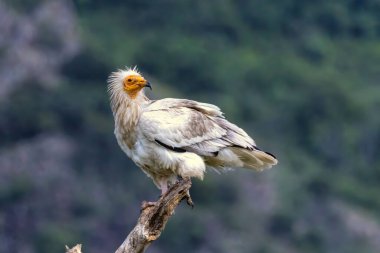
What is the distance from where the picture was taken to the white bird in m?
13.4

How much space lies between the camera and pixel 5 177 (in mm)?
42938

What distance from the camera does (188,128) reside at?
1368 cm

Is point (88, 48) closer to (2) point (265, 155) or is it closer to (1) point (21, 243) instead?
(1) point (21, 243)

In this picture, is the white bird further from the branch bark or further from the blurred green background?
the blurred green background

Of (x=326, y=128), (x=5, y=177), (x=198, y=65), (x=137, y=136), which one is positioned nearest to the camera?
(x=137, y=136)

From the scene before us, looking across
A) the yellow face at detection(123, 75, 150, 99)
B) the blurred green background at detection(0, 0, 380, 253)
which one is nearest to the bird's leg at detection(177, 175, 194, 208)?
the yellow face at detection(123, 75, 150, 99)

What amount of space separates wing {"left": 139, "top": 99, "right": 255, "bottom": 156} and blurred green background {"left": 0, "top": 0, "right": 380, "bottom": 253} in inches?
864

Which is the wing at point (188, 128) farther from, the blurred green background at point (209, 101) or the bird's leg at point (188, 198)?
the blurred green background at point (209, 101)

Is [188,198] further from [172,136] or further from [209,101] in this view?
[209,101]

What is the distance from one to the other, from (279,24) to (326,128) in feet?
24.6

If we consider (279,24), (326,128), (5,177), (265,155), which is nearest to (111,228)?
(5,177)

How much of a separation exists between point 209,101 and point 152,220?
35056 mm

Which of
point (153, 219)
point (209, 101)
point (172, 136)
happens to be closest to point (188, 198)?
point (153, 219)

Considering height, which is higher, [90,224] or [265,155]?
[90,224]
